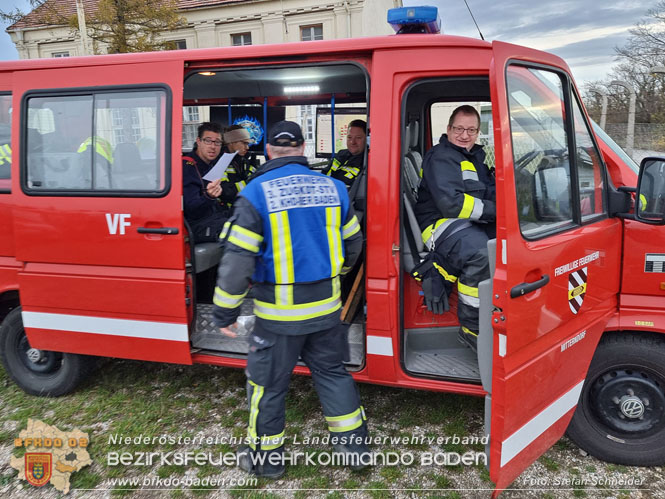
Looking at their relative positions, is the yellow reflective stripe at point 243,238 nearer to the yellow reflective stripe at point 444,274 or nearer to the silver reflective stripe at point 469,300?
the yellow reflective stripe at point 444,274

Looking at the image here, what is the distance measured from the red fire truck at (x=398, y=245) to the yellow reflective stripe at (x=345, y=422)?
0.24 meters

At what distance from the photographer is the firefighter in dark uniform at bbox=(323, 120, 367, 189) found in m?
4.43

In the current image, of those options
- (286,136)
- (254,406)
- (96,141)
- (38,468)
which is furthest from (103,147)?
(38,468)

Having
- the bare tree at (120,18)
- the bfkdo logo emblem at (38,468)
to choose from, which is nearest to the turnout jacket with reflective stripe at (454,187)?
the bfkdo logo emblem at (38,468)

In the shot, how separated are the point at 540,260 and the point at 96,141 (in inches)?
105

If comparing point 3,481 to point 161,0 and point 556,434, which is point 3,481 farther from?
point 161,0

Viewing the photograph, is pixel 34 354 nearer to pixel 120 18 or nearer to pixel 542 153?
pixel 542 153

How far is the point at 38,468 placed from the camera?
111 inches

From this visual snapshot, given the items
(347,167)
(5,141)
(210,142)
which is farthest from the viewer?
(347,167)

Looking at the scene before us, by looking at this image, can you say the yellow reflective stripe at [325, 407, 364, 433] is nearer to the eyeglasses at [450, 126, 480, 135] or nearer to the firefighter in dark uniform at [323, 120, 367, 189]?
the eyeglasses at [450, 126, 480, 135]

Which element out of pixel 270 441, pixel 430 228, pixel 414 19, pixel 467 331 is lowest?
pixel 270 441

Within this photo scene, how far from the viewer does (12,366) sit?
358 cm

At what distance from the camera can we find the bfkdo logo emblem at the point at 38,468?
2.75m

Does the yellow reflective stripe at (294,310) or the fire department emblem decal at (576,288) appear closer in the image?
the fire department emblem decal at (576,288)
